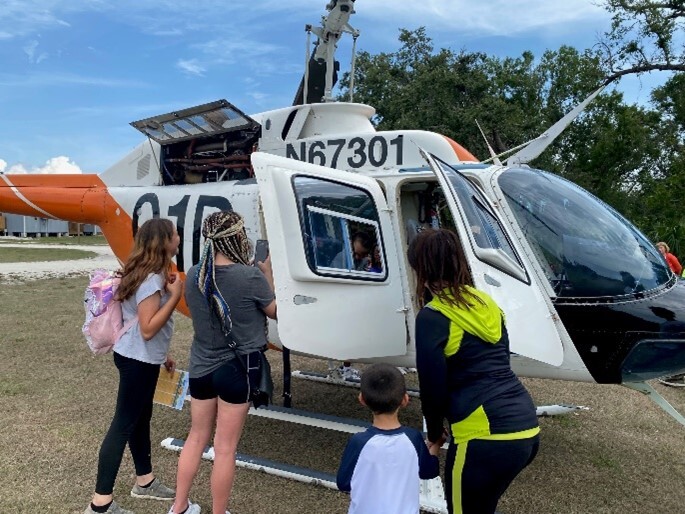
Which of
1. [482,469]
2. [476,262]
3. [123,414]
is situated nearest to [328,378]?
[123,414]

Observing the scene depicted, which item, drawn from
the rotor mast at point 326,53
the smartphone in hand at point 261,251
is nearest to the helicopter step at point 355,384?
the smartphone in hand at point 261,251

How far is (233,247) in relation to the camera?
2.81 meters

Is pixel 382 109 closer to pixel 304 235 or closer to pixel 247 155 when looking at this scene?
pixel 247 155

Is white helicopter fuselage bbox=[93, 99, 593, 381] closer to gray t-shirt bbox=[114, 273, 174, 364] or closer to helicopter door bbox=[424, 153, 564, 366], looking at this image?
helicopter door bbox=[424, 153, 564, 366]

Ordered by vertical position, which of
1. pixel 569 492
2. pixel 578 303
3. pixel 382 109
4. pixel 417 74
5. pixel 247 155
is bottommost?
pixel 569 492

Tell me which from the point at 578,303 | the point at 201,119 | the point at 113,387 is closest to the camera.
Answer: the point at 578,303

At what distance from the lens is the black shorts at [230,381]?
280 centimetres

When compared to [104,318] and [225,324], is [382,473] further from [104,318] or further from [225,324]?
[104,318]

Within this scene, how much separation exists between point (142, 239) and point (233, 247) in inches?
25.0

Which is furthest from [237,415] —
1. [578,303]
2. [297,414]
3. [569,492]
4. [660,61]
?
[660,61]

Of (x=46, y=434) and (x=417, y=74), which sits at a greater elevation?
(x=417, y=74)

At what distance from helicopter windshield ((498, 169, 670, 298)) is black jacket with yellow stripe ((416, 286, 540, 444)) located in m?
1.46

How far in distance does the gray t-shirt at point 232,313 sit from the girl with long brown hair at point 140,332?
311 mm

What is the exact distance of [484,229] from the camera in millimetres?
3199
